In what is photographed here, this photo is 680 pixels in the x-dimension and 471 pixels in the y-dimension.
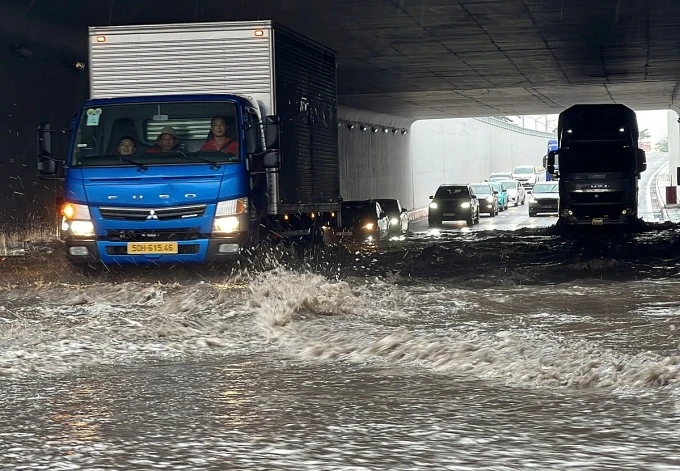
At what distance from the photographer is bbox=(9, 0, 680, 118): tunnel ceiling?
2248cm

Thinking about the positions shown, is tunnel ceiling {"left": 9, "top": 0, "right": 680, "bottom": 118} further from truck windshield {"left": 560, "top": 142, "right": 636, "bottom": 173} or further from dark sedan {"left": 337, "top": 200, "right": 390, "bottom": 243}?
dark sedan {"left": 337, "top": 200, "right": 390, "bottom": 243}

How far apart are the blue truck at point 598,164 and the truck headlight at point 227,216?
18038 millimetres

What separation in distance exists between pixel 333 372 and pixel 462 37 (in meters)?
19.2

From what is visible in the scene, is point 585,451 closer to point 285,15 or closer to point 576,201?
point 285,15

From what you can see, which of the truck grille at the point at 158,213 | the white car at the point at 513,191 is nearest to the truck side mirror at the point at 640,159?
the truck grille at the point at 158,213

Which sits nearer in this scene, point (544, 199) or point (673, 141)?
point (544, 199)

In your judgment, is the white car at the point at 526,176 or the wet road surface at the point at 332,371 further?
the white car at the point at 526,176

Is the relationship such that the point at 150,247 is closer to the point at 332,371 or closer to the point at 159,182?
the point at 159,182

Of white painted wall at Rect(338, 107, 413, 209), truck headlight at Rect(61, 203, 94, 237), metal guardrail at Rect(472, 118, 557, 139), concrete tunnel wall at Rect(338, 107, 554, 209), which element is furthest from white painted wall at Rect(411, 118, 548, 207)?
truck headlight at Rect(61, 203, 94, 237)

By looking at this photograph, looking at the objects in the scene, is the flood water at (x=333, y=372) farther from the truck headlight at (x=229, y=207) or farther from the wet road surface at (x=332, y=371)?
the truck headlight at (x=229, y=207)

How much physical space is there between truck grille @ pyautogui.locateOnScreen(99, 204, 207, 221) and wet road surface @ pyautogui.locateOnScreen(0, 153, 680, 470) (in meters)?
0.83

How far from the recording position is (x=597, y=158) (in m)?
31.5

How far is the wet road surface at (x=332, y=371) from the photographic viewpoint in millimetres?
6164

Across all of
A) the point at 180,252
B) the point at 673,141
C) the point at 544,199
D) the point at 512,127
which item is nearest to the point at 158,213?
the point at 180,252
